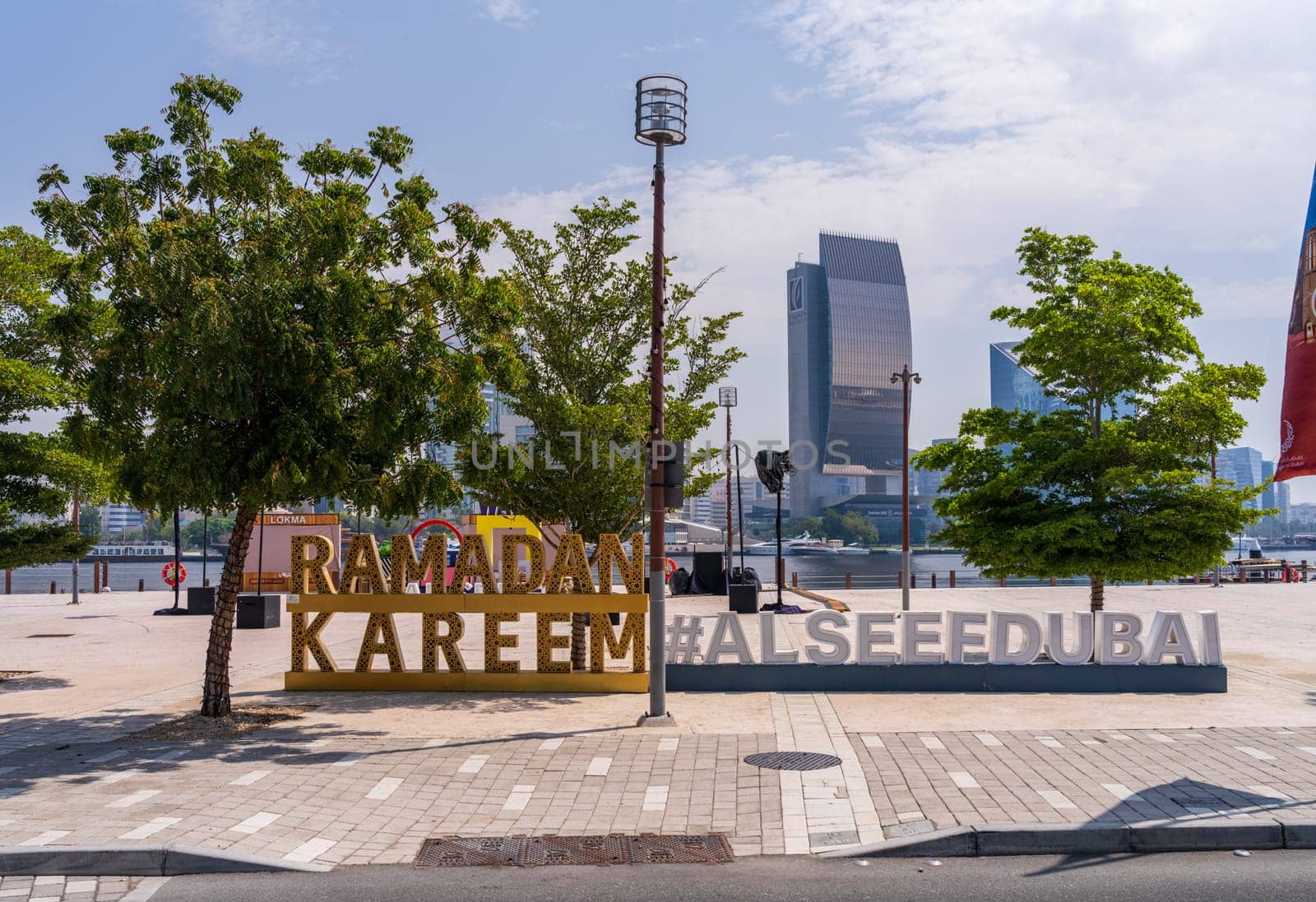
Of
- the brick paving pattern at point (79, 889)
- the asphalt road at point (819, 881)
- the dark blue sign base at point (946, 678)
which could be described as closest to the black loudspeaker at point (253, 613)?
the dark blue sign base at point (946, 678)

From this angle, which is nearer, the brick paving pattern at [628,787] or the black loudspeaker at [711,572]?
the brick paving pattern at [628,787]

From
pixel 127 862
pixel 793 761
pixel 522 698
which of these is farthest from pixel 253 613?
pixel 127 862

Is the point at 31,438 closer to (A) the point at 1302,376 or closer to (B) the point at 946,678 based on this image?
(B) the point at 946,678

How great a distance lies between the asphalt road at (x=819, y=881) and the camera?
7219 millimetres

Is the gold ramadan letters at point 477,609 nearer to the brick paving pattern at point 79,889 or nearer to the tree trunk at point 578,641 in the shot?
the tree trunk at point 578,641

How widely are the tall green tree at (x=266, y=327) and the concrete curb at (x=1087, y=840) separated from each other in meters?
7.54

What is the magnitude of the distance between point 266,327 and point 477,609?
5892 millimetres

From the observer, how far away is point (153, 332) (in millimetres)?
12391

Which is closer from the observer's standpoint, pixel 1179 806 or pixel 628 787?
pixel 1179 806

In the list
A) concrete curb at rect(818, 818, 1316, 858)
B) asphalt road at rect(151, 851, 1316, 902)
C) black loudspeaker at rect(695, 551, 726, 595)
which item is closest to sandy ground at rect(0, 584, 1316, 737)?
concrete curb at rect(818, 818, 1316, 858)

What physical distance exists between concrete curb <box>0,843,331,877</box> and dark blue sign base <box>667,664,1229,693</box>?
8.43 metres

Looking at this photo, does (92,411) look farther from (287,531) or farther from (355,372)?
(287,531)

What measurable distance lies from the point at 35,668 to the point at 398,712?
362 inches

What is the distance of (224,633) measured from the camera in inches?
536
